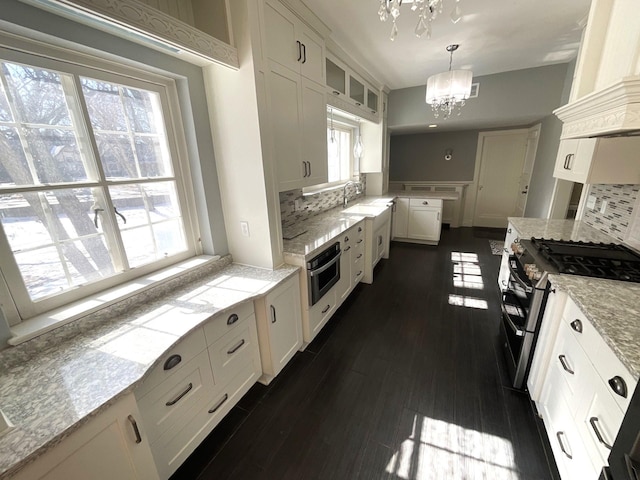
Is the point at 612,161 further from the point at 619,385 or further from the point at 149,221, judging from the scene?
the point at 149,221

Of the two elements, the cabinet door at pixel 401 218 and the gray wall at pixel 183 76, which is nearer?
the gray wall at pixel 183 76

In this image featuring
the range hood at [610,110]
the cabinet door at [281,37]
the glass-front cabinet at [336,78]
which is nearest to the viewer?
the range hood at [610,110]

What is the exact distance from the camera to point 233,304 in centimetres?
146

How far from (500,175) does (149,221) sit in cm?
635

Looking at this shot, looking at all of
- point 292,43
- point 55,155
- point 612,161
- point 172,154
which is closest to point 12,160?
point 55,155

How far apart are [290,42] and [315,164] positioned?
903 mm

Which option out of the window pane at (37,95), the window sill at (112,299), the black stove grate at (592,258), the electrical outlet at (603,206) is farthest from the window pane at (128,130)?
the electrical outlet at (603,206)

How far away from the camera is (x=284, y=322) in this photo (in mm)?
1896

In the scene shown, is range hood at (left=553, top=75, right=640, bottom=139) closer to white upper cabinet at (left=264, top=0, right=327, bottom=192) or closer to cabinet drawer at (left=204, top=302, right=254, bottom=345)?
white upper cabinet at (left=264, top=0, right=327, bottom=192)

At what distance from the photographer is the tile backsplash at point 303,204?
8.71 feet

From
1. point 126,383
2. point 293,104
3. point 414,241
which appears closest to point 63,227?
point 126,383

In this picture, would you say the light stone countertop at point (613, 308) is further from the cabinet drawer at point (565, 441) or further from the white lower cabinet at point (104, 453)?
the white lower cabinet at point (104, 453)

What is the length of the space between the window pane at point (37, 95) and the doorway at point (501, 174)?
630 centimetres

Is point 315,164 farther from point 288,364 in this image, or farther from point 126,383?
point 126,383
